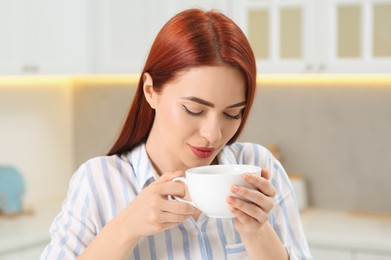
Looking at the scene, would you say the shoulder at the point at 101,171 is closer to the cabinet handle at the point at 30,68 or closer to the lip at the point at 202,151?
the lip at the point at 202,151

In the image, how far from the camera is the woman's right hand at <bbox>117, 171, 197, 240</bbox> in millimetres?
1224

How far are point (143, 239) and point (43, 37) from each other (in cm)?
226

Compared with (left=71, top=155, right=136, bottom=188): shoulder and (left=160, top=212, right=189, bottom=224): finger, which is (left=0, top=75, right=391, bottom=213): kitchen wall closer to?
(left=71, top=155, right=136, bottom=188): shoulder

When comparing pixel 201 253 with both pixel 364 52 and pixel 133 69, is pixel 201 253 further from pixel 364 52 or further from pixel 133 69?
pixel 133 69

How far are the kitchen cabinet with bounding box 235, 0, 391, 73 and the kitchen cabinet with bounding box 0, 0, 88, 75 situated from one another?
0.87 m

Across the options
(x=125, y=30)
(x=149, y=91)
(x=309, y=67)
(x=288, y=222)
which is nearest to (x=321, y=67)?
(x=309, y=67)

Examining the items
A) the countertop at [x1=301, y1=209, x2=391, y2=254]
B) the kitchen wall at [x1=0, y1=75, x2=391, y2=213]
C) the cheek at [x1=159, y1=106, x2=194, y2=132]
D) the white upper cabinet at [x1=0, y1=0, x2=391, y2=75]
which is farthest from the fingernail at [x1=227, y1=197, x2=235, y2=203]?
the kitchen wall at [x1=0, y1=75, x2=391, y2=213]

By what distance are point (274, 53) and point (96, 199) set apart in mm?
2043

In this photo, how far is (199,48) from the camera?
129cm

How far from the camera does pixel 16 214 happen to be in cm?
346

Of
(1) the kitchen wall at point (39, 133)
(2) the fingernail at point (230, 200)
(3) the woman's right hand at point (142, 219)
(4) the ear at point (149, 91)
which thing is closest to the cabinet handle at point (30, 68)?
(1) the kitchen wall at point (39, 133)

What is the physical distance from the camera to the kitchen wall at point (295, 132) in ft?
11.4

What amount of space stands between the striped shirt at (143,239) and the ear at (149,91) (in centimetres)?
13

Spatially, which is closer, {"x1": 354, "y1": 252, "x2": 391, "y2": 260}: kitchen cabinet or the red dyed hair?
the red dyed hair
